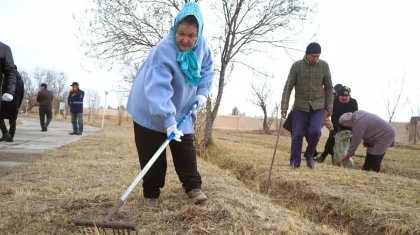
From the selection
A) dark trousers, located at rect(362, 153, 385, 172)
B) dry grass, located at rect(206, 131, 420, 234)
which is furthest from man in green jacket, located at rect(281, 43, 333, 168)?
dark trousers, located at rect(362, 153, 385, 172)

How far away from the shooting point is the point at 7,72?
14.0 ft

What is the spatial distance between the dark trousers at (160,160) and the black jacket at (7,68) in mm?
2175

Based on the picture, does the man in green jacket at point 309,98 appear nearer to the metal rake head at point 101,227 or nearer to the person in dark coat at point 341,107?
the person in dark coat at point 341,107

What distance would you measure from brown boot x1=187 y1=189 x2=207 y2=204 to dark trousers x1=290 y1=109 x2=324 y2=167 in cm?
312

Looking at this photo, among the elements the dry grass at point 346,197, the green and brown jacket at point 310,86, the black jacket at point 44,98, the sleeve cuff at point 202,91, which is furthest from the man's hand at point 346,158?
the black jacket at point 44,98

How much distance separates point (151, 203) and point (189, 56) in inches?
48.0

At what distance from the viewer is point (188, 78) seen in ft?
9.61

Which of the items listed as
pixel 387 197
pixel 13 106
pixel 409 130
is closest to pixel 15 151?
pixel 13 106

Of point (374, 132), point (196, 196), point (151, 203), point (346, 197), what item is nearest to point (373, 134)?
point (374, 132)

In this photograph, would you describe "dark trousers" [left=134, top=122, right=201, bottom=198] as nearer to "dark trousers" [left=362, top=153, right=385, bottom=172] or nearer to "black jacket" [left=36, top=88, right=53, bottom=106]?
"dark trousers" [left=362, top=153, right=385, bottom=172]

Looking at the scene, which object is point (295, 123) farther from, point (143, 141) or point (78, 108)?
point (78, 108)

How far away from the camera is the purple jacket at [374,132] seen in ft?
21.0

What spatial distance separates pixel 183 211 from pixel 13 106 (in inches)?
239

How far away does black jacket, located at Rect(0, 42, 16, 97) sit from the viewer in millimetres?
4160
